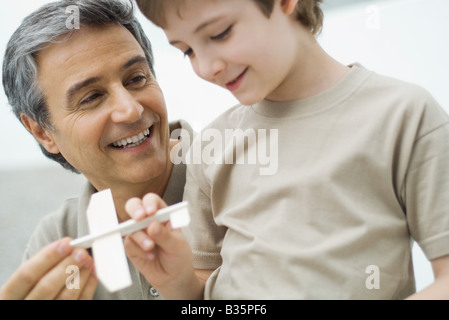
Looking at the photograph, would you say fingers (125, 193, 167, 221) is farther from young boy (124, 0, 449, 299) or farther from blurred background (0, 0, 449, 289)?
blurred background (0, 0, 449, 289)

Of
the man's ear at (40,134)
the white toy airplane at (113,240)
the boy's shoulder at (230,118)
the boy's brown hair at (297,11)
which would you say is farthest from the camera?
the man's ear at (40,134)

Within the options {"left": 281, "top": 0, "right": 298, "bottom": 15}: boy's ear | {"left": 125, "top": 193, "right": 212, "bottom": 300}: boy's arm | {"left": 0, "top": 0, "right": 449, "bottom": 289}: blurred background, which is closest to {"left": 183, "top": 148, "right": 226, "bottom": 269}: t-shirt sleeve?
{"left": 125, "top": 193, "right": 212, "bottom": 300}: boy's arm

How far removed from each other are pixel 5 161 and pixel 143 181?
631 millimetres

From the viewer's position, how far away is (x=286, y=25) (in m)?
0.59

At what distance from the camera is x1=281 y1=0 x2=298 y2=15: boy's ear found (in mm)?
580

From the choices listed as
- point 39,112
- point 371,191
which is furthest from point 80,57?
point 371,191

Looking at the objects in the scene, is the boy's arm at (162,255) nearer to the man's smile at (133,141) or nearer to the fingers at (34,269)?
the fingers at (34,269)

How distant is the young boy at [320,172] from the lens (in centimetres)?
53

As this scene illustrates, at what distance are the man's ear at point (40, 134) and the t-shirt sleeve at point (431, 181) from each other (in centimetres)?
66

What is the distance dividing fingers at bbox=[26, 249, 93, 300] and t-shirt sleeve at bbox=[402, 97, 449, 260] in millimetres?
403

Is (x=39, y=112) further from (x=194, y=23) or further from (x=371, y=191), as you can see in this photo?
(x=371, y=191)

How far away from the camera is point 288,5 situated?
1.91ft

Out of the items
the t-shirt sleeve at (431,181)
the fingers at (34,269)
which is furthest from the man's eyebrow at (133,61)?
the t-shirt sleeve at (431,181)

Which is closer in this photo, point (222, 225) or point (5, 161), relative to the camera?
point (222, 225)
